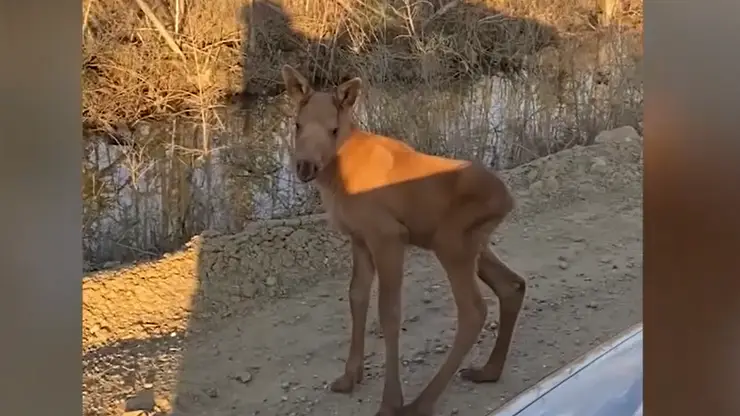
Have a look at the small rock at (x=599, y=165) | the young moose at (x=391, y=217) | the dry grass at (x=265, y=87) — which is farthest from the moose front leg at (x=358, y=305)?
the small rock at (x=599, y=165)

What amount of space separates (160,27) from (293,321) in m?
0.53

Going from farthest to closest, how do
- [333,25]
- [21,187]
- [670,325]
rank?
[333,25], [670,325], [21,187]

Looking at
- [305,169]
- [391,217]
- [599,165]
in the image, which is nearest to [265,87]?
[305,169]

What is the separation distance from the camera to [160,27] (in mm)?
1319

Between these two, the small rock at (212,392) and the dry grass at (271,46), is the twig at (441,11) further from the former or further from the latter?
the small rock at (212,392)

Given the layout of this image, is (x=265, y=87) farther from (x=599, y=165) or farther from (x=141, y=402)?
(x=599, y=165)

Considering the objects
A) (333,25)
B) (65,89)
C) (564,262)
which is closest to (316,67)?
(333,25)

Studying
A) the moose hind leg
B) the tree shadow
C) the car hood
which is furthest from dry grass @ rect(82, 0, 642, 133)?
the car hood

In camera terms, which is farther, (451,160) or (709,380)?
(451,160)

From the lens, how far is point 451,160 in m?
1.36

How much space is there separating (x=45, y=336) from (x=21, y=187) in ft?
0.35

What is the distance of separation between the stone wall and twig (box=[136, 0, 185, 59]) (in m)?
0.31

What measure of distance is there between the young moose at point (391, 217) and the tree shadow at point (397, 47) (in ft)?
0.15

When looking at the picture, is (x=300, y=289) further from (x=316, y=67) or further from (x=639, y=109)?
(x=639, y=109)
